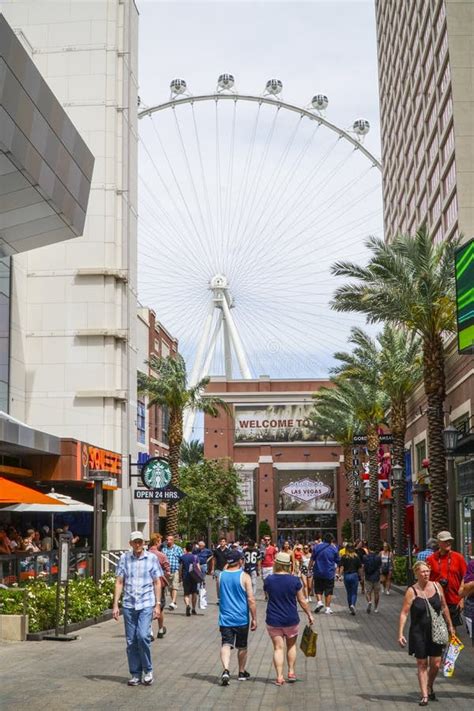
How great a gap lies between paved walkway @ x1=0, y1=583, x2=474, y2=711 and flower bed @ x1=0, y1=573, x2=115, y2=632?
2.21 ft

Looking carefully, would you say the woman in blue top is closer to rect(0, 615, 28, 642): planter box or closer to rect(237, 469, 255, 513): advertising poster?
rect(0, 615, 28, 642): planter box

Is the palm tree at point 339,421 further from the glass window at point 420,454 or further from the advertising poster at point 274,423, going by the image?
the advertising poster at point 274,423

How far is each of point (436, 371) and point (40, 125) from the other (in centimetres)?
1577

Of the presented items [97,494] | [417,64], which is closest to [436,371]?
[97,494]

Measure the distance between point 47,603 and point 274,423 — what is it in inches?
2882

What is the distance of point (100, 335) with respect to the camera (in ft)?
137

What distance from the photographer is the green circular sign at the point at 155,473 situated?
124 ft

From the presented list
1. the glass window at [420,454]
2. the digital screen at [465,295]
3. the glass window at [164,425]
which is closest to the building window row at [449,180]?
the glass window at [420,454]

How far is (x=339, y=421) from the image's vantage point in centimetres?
6819

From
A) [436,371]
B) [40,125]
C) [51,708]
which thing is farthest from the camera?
[436,371]

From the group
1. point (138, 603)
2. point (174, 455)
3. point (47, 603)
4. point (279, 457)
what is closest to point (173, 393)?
point (174, 455)

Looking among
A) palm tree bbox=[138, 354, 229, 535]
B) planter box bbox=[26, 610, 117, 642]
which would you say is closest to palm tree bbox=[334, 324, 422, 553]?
palm tree bbox=[138, 354, 229, 535]

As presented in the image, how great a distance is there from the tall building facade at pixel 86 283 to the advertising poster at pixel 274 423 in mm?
47339

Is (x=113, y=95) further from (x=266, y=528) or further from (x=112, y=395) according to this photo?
(x=266, y=528)
